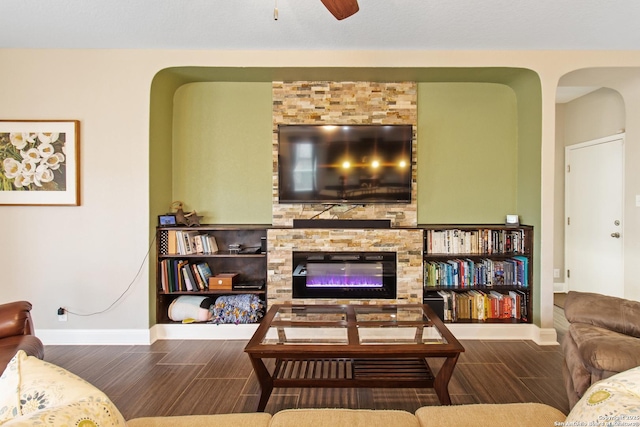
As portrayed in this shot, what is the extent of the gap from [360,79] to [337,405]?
275 cm

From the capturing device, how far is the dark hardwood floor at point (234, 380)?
2150mm

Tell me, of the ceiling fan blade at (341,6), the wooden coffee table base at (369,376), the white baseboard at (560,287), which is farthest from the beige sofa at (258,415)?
the white baseboard at (560,287)

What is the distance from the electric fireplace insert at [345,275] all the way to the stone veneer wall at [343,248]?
6 centimetres

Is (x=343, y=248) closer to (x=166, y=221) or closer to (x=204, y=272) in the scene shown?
(x=204, y=272)

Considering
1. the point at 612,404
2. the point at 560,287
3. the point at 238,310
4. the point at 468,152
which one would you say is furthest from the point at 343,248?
the point at 560,287

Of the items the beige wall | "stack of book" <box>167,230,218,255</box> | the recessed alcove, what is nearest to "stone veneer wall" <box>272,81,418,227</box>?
the recessed alcove

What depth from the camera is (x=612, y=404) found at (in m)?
0.92

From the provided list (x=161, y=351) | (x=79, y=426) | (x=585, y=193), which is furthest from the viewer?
(x=585, y=193)

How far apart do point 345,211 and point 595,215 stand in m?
3.12

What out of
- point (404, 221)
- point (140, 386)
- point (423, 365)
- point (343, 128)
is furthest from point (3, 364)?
point (404, 221)

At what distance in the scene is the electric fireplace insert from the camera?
10.6 ft

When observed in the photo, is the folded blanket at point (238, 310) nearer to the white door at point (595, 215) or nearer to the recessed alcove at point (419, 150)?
the recessed alcove at point (419, 150)

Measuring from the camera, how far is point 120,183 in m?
3.09

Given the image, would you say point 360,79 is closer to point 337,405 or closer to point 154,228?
point 154,228
